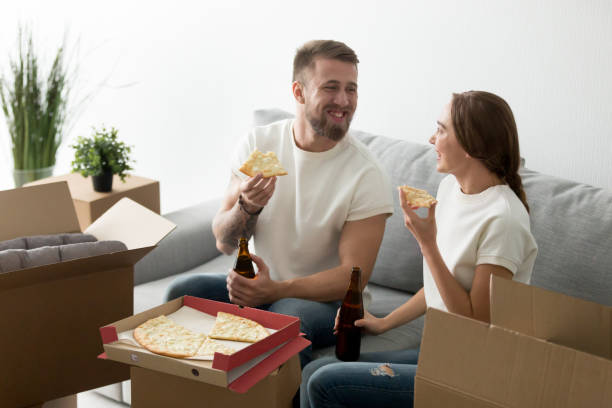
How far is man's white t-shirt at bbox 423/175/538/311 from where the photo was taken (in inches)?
62.7

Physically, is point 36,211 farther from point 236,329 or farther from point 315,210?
point 315,210

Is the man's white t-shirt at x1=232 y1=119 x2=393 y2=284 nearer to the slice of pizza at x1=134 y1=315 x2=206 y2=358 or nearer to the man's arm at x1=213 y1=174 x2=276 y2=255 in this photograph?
the man's arm at x1=213 y1=174 x2=276 y2=255

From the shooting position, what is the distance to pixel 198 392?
1.37m

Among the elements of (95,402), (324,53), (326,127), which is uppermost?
(324,53)

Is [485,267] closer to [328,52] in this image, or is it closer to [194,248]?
[328,52]

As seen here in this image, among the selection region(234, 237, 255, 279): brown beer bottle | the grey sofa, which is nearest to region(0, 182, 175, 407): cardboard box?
region(234, 237, 255, 279): brown beer bottle

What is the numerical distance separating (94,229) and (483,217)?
3.61 ft

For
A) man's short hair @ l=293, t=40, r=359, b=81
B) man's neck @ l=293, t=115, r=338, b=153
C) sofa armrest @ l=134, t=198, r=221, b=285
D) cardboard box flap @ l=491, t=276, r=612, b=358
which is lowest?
sofa armrest @ l=134, t=198, r=221, b=285

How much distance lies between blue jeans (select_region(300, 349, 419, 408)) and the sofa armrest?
1.10m

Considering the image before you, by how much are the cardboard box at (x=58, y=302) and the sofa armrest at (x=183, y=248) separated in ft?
2.49

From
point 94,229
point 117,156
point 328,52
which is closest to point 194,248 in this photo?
point 117,156

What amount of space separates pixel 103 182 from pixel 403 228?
1.37 metres

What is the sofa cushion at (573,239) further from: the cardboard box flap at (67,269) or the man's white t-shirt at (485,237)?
the cardboard box flap at (67,269)

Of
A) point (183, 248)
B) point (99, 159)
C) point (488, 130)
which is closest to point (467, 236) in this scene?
point (488, 130)
